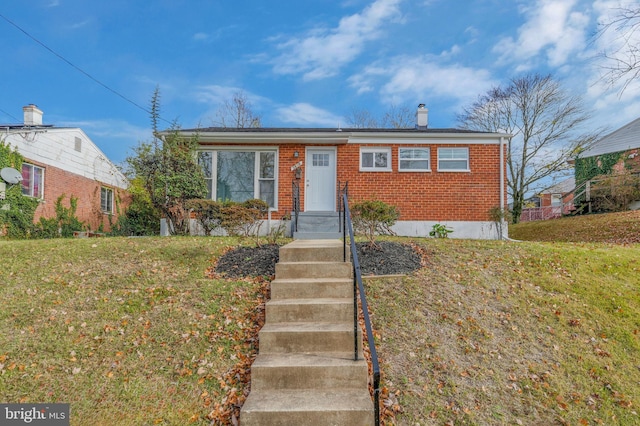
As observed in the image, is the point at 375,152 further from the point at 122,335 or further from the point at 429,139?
the point at 122,335

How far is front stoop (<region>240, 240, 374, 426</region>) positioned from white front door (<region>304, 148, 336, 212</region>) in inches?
245

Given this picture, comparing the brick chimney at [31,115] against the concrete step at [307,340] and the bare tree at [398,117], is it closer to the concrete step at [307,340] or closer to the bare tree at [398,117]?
the concrete step at [307,340]

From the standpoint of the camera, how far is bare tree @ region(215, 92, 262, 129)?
25.8 metres

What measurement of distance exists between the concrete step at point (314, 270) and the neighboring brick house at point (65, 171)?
9.46m

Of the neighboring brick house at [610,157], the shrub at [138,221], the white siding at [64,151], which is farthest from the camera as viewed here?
the neighboring brick house at [610,157]

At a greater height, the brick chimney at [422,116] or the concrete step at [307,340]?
the brick chimney at [422,116]

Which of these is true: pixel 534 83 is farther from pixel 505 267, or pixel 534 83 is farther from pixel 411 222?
pixel 505 267

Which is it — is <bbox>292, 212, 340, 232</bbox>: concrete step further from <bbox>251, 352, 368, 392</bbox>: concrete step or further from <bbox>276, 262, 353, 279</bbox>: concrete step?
<bbox>251, 352, 368, 392</bbox>: concrete step

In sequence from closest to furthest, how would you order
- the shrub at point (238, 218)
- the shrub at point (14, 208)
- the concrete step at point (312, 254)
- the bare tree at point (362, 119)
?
the concrete step at point (312, 254), the shrub at point (238, 218), the shrub at point (14, 208), the bare tree at point (362, 119)

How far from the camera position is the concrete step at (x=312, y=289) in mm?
4328

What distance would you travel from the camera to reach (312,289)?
4359 mm

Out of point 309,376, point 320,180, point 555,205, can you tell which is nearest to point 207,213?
point 320,180

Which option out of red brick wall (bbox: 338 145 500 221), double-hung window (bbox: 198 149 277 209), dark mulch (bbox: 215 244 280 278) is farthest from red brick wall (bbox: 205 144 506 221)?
dark mulch (bbox: 215 244 280 278)

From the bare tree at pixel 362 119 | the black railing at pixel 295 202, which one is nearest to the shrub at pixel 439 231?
the black railing at pixel 295 202
